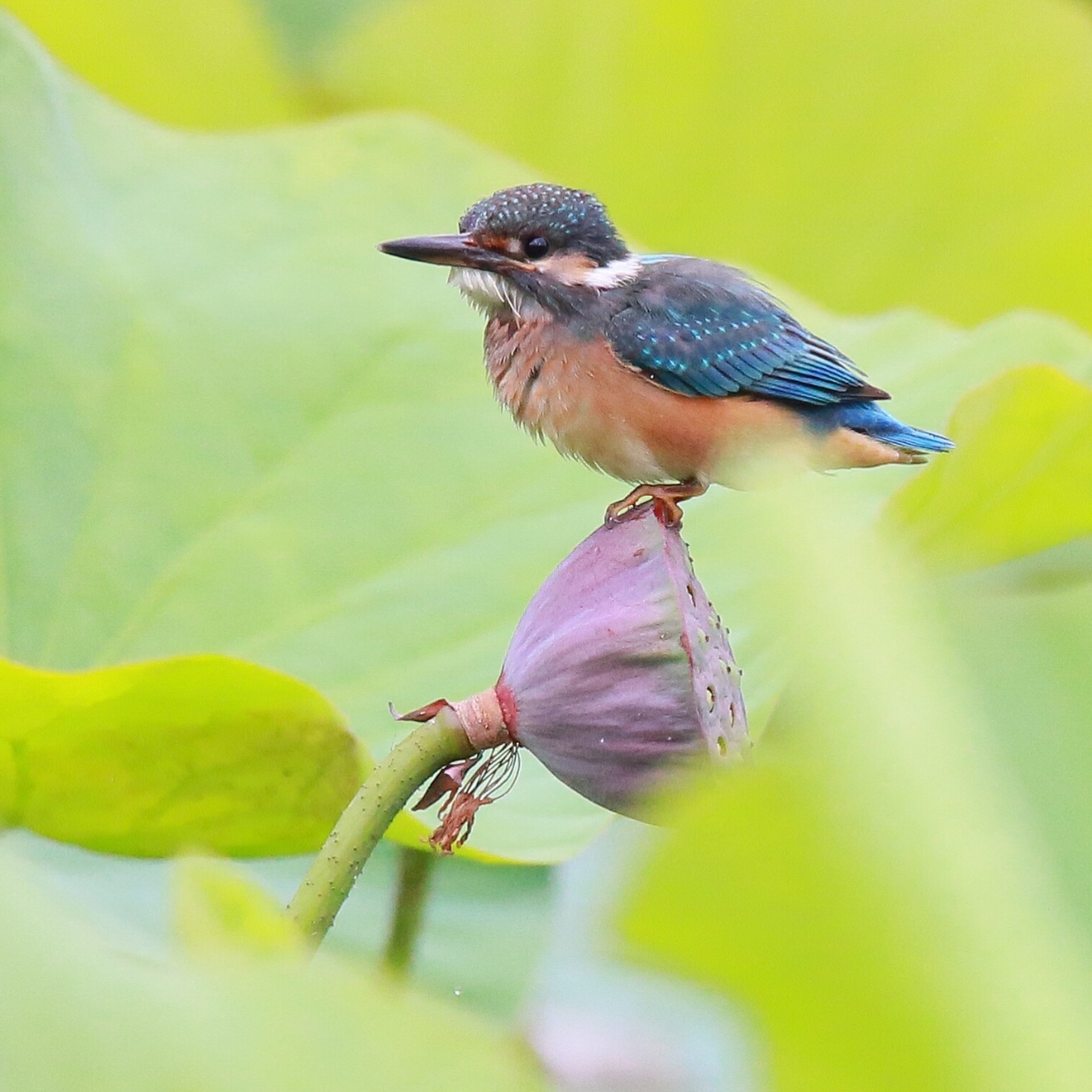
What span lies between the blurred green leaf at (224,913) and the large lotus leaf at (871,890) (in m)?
0.20

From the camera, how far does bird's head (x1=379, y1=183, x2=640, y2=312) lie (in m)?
1.27

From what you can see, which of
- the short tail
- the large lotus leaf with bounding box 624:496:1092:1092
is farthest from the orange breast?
the large lotus leaf with bounding box 624:496:1092:1092

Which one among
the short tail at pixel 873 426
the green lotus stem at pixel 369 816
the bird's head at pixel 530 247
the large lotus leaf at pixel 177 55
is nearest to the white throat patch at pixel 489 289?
the bird's head at pixel 530 247

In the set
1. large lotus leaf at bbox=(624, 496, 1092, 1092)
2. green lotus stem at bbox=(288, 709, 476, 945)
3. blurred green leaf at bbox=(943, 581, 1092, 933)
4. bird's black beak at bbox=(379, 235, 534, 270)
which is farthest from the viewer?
bird's black beak at bbox=(379, 235, 534, 270)

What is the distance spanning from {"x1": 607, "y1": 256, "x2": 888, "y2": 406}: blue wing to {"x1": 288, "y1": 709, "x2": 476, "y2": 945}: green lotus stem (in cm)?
57

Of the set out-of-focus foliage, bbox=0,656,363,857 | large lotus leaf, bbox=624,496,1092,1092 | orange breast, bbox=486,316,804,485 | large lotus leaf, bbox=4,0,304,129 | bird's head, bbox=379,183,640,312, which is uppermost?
large lotus leaf, bbox=4,0,304,129

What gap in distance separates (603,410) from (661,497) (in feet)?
0.60

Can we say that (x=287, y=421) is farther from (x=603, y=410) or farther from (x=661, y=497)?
(x=661, y=497)

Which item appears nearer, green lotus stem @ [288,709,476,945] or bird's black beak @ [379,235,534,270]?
green lotus stem @ [288,709,476,945]

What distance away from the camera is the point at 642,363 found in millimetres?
1330

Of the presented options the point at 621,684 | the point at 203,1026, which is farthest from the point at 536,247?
the point at 203,1026

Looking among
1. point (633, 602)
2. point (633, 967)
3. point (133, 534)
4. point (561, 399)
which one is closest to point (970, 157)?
point (561, 399)

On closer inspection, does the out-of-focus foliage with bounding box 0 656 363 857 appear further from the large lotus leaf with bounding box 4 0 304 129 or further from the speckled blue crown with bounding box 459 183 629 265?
the large lotus leaf with bounding box 4 0 304 129

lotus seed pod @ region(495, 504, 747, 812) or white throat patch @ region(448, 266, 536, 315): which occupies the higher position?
white throat patch @ region(448, 266, 536, 315)
